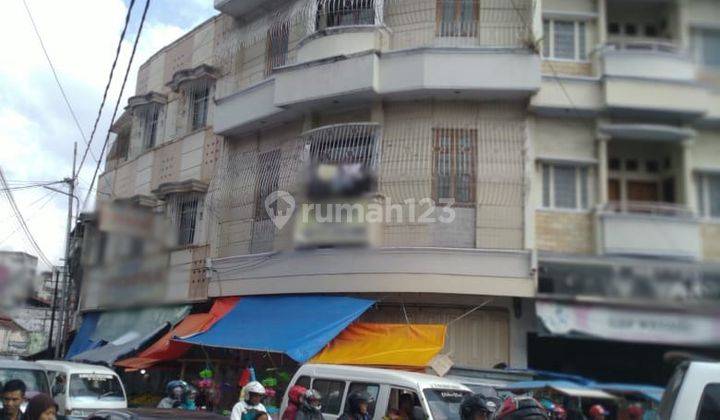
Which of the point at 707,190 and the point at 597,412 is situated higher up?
the point at 707,190

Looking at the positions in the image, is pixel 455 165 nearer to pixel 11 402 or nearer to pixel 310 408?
pixel 310 408

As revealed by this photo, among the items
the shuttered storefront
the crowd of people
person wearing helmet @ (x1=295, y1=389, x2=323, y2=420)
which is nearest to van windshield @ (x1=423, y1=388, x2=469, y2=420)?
person wearing helmet @ (x1=295, y1=389, x2=323, y2=420)

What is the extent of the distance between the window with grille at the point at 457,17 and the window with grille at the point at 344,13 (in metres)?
1.40

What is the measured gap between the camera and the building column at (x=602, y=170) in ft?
5.94

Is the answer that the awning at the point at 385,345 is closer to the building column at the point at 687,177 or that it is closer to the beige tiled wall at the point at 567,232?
the beige tiled wall at the point at 567,232

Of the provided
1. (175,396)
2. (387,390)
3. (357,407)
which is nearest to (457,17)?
(387,390)

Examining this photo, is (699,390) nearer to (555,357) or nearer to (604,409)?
(604,409)

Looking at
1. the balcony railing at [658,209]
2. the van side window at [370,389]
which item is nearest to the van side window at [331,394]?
the van side window at [370,389]

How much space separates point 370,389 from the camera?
6.36 m

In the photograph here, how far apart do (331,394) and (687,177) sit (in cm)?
555

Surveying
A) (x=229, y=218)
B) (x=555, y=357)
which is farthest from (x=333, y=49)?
(x=555, y=357)

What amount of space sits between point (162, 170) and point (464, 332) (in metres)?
7.14

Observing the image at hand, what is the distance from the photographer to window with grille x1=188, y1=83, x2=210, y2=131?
517 inches

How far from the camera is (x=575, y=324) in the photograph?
1.83 metres
